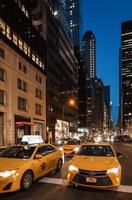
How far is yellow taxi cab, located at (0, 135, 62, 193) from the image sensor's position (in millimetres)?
9430

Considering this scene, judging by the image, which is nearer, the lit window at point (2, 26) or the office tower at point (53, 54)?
the lit window at point (2, 26)

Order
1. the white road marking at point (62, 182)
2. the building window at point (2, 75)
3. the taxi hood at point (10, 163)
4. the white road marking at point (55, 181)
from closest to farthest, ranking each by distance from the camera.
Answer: the taxi hood at point (10, 163), the white road marking at point (62, 182), the white road marking at point (55, 181), the building window at point (2, 75)

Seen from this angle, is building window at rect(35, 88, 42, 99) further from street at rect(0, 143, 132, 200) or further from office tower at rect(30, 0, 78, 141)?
street at rect(0, 143, 132, 200)

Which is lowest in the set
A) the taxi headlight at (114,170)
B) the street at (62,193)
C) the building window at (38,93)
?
the street at (62,193)

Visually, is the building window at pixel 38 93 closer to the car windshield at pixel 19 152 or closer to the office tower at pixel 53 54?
the office tower at pixel 53 54

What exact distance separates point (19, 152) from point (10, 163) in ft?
5.27

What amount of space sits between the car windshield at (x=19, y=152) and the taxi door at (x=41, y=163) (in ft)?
1.06

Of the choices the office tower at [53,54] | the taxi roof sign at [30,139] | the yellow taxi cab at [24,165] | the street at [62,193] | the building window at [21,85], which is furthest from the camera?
the office tower at [53,54]

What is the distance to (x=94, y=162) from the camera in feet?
34.4

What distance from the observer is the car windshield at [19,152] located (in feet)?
37.4

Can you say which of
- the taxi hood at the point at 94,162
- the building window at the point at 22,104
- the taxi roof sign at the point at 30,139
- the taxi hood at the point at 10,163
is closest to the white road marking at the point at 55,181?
the taxi hood at the point at 94,162

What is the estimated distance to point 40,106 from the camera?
6406cm

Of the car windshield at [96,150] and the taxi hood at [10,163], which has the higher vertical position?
the car windshield at [96,150]

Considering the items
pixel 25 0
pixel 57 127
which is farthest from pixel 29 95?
pixel 57 127
